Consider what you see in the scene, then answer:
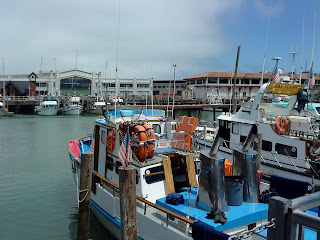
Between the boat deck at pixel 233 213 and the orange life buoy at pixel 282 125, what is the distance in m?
9.11

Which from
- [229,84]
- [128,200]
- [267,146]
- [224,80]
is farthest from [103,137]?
[224,80]

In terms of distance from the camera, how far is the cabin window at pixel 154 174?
10609 millimetres

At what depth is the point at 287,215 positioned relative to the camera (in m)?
3.85

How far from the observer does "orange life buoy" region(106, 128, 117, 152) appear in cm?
1201

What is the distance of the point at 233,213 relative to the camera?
8.69m

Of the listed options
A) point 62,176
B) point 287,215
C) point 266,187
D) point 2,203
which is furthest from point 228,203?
point 62,176

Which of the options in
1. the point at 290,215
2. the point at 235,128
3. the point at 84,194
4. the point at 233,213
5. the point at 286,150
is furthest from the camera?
the point at 235,128

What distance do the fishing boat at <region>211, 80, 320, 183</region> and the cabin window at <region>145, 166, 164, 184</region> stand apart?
316 inches

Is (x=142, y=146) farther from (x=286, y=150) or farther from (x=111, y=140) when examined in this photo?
(x=286, y=150)

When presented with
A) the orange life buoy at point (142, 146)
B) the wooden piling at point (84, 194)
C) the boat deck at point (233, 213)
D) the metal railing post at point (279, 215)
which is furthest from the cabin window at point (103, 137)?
the metal railing post at point (279, 215)

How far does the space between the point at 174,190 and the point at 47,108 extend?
6023cm

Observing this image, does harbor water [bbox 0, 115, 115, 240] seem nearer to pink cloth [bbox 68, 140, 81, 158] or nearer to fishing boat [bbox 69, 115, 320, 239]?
fishing boat [bbox 69, 115, 320, 239]

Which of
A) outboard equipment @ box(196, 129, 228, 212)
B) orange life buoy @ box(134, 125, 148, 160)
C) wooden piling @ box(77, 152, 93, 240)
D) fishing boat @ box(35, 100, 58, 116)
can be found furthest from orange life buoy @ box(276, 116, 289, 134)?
fishing boat @ box(35, 100, 58, 116)

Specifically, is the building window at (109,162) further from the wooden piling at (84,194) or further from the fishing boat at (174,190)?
the wooden piling at (84,194)
